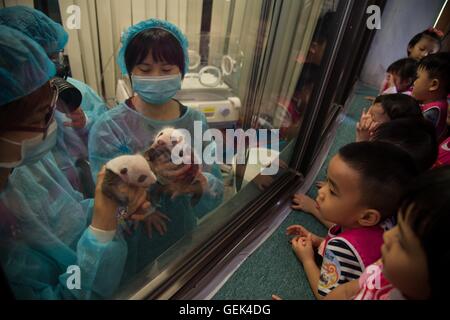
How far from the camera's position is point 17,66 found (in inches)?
21.0

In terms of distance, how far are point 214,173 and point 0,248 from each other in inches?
→ 30.8

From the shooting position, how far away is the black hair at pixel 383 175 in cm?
78

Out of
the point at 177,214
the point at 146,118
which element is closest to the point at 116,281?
the point at 177,214

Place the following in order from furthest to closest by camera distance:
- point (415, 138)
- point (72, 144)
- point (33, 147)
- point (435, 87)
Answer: point (435, 87) → point (415, 138) → point (72, 144) → point (33, 147)

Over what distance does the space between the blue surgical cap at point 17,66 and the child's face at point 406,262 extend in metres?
0.79

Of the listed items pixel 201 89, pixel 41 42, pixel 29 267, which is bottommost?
pixel 29 267

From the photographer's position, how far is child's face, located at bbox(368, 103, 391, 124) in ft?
4.91

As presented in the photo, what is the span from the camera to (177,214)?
106 cm

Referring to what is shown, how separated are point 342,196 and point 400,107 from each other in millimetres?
940

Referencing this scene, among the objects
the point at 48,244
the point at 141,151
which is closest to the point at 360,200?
the point at 141,151

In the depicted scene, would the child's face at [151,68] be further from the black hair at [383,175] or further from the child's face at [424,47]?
the child's face at [424,47]

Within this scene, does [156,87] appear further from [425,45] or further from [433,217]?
[425,45]
